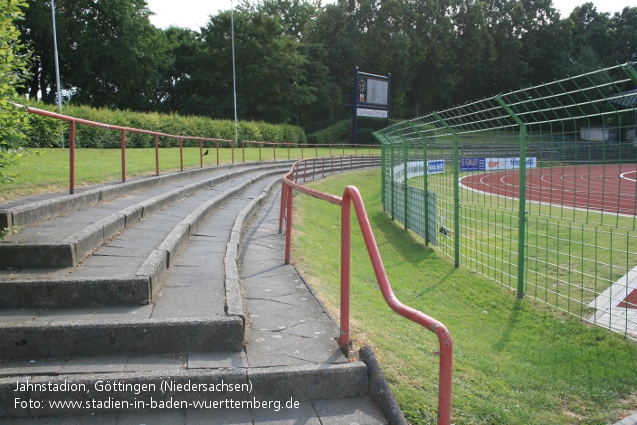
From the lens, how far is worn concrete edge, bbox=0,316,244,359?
3.13m

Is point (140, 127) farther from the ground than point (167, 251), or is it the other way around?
point (140, 127)

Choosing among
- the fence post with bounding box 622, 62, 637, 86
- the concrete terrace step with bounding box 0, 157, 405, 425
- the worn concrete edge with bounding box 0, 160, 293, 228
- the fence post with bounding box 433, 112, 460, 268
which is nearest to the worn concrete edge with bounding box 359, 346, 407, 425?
the concrete terrace step with bounding box 0, 157, 405, 425

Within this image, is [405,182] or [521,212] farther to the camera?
[405,182]

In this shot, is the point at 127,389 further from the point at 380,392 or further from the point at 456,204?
the point at 456,204

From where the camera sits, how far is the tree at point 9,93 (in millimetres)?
3838

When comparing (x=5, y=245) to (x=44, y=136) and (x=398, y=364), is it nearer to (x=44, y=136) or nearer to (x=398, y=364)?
(x=398, y=364)

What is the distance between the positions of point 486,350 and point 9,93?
440cm

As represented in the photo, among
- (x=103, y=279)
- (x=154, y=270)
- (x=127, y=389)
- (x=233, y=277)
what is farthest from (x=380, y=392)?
(x=103, y=279)

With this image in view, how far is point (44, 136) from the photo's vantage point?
36.8ft

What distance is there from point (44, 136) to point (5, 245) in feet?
27.0

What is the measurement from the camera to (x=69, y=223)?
5.09 metres

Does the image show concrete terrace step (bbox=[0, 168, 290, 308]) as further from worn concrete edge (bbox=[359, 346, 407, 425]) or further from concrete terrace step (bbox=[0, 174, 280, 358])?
worn concrete edge (bbox=[359, 346, 407, 425])

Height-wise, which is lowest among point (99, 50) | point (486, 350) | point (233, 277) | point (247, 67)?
point (486, 350)

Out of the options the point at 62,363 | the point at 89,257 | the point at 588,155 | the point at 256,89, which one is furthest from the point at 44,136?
the point at 256,89
